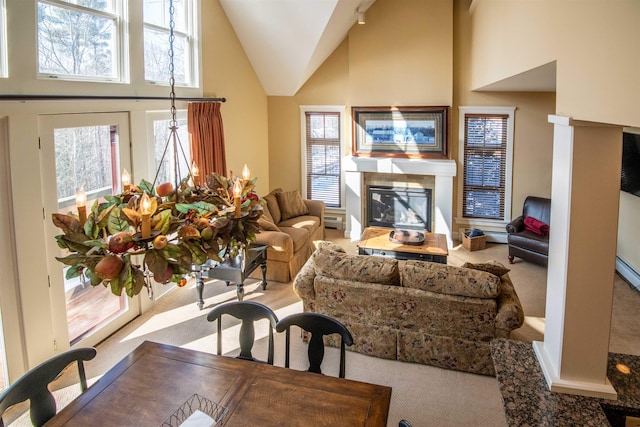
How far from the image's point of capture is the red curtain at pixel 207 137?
612cm

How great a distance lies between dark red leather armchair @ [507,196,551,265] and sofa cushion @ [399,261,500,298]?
2.89 metres

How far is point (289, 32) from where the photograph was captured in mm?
6812

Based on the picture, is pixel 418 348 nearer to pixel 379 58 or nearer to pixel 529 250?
pixel 529 250

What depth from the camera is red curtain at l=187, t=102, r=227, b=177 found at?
20.1ft

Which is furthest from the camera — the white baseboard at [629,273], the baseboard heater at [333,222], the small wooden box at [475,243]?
the baseboard heater at [333,222]

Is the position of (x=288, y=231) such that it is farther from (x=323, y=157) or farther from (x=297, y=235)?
(x=323, y=157)

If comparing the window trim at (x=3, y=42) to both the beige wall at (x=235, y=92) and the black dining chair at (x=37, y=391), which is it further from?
the beige wall at (x=235, y=92)

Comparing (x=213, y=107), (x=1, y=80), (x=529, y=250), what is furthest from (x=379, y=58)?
(x=1, y=80)

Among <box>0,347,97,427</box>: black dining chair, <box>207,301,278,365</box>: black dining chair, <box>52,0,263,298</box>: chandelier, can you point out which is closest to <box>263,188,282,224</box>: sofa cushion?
<box>207,301,278,365</box>: black dining chair

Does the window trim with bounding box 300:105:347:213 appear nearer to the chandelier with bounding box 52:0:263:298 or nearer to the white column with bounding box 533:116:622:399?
the white column with bounding box 533:116:622:399

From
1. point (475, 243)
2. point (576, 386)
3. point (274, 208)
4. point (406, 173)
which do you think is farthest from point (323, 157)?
point (576, 386)

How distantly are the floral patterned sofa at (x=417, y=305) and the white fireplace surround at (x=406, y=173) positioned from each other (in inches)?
128

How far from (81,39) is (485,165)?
6.08 meters

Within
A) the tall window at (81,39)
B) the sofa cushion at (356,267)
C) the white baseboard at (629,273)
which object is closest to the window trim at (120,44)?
the tall window at (81,39)
